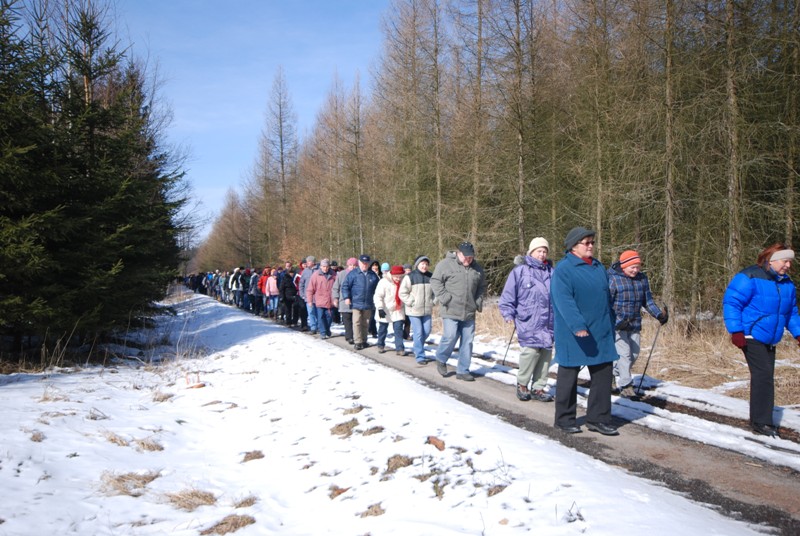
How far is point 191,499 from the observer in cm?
402

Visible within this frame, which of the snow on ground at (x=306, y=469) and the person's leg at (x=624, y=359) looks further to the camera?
the person's leg at (x=624, y=359)

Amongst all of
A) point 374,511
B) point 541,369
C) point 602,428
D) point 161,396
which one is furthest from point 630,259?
point 161,396

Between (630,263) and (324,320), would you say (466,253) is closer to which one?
(630,263)

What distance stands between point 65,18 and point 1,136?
5.34m

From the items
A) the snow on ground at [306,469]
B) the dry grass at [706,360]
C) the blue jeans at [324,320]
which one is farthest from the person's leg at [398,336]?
the blue jeans at [324,320]

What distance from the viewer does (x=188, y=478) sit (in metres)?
4.54

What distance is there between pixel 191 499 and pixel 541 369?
4.54 m

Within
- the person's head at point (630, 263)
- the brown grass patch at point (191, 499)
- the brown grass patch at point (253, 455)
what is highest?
the person's head at point (630, 263)

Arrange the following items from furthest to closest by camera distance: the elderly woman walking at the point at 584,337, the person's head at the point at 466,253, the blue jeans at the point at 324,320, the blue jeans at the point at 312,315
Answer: the blue jeans at the point at 312,315, the blue jeans at the point at 324,320, the person's head at the point at 466,253, the elderly woman walking at the point at 584,337

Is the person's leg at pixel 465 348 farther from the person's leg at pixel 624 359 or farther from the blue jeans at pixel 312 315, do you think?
the blue jeans at pixel 312 315

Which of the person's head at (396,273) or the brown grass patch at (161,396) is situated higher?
the person's head at (396,273)

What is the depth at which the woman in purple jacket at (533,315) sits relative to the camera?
20.8 ft

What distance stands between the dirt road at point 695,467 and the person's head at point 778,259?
2050mm

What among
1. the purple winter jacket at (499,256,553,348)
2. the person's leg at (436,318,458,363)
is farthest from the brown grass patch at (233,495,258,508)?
the person's leg at (436,318,458,363)
